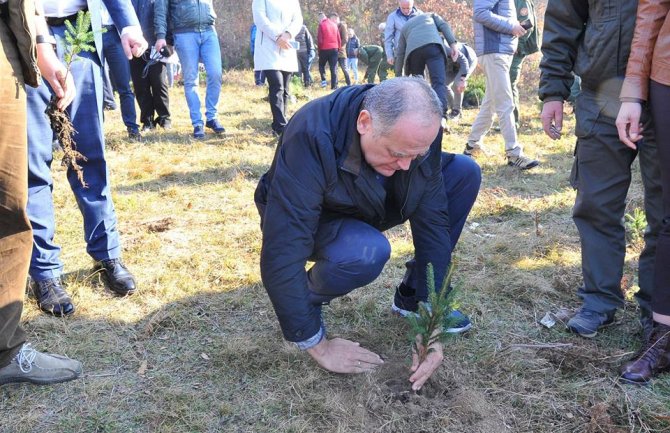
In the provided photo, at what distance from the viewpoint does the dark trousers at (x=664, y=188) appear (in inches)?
84.7

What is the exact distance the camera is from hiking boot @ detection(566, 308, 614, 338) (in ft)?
8.59

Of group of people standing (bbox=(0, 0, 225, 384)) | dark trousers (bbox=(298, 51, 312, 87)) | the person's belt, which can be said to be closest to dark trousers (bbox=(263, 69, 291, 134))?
group of people standing (bbox=(0, 0, 225, 384))

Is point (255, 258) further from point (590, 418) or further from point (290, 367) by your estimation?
point (590, 418)

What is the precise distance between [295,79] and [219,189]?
7272mm

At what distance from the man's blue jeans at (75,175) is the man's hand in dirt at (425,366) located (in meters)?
1.82

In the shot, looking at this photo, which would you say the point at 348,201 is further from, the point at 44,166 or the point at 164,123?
the point at 164,123

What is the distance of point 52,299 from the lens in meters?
2.82

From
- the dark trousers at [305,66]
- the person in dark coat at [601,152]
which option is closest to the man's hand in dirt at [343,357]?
the person in dark coat at [601,152]

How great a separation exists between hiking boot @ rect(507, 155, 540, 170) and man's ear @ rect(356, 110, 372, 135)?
4.01 metres

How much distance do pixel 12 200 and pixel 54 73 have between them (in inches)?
27.3

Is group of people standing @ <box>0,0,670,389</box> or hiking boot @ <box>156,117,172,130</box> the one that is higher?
group of people standing @ <box>0,0,670,389</box>

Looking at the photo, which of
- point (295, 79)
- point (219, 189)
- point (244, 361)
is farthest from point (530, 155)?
point (295, 79)

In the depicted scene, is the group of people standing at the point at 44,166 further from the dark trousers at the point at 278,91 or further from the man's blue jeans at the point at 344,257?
the dark trousers at the point at 278,91

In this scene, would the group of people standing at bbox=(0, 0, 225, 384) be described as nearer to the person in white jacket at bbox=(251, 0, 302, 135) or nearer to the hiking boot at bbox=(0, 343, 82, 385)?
the hiking boot at bbox=(0, 343, 82, 385)
